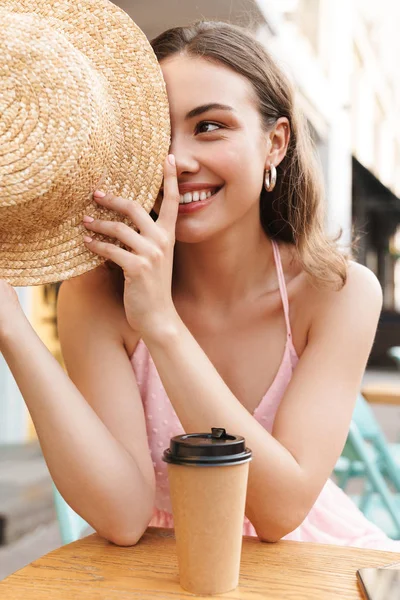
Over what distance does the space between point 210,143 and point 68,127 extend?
359 millimetres

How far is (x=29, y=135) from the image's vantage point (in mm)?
1167

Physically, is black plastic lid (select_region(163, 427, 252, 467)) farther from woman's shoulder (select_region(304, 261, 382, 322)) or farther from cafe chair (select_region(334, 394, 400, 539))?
cafe chair (select_region(334, 394, 400, 539))

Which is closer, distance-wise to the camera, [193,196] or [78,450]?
[78,450]

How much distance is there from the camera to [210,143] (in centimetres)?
144

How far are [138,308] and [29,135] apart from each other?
0.34m

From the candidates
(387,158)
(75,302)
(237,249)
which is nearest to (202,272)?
(237,249)

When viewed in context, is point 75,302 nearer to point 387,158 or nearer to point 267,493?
point 267,493

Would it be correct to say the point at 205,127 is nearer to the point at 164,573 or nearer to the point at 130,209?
the point at 130,209

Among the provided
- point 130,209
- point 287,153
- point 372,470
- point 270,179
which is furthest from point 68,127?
point 372,470

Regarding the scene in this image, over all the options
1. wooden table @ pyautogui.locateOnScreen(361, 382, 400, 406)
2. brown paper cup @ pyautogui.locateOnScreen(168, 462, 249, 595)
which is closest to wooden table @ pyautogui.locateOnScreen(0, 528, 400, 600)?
brown paper cup @ pyautogui.locateOnScreen(168, 462, 249, 595)

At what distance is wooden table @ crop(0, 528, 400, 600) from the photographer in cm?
90

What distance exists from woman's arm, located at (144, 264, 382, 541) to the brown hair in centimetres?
13

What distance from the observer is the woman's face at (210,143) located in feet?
4.67

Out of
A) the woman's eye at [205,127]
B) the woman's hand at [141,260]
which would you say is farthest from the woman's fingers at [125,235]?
the woman's eye at [205,127]
